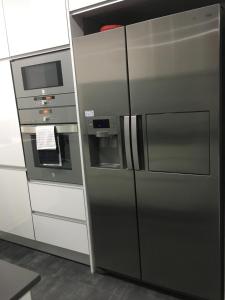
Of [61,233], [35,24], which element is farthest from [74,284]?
[35,24]

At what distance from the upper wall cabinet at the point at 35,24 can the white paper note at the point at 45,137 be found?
611 mm

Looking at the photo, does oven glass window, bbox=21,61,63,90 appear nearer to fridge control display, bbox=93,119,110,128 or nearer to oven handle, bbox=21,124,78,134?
oven handle, bbox=21,124,78,134

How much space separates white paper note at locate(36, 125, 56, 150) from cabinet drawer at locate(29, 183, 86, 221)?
0.35 metres

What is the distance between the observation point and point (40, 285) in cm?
224

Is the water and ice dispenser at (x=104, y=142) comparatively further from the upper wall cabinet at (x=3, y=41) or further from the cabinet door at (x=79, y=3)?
the upper wall cabinet at (x=3, y=41)

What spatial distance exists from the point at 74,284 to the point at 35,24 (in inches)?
79.6

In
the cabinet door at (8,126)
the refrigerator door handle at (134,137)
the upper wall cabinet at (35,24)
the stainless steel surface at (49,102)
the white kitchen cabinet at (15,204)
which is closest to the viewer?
the refrigerator door handle at (134,137)

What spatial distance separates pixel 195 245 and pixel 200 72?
1063mm

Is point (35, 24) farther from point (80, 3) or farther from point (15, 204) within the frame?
point (15, 204)

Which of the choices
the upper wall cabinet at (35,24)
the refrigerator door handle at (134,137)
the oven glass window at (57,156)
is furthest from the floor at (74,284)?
the upper wall cabinet at (35,24)

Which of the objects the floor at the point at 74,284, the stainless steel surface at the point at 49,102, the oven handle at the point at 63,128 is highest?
the stainless steel surface at the point at 49,102

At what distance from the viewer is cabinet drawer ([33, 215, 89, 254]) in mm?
2338

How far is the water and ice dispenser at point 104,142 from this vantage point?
6.31 ft

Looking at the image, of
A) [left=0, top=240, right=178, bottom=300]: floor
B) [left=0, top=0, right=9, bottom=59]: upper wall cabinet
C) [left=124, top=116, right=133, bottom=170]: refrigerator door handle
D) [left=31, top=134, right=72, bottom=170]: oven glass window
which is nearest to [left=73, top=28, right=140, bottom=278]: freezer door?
[left=124, top=116, right=133, bottom=170]: refrigerator door handle
